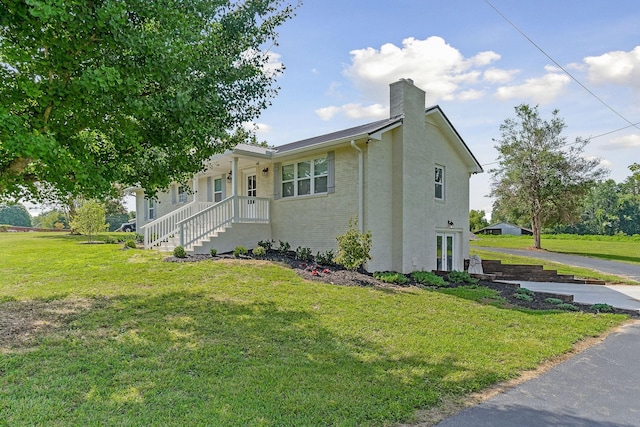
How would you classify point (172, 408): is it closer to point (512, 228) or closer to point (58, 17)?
point (58, 17)

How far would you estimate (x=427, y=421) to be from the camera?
3.86 metres

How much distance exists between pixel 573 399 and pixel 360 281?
6.58 meters

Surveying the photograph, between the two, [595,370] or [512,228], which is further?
[512,228]

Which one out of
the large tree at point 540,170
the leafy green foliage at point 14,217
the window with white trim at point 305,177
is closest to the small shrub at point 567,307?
the window with white trim at point 305,177

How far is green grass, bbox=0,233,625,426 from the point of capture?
385 centimetres

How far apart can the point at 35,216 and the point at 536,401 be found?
301 ft

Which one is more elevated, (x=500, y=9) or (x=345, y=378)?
(x=500, y=9)

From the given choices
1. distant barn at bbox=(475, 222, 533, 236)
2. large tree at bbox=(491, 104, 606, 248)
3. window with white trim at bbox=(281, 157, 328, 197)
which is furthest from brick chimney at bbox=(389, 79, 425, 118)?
distant barn at bbox=(475, 222, 533, 236)

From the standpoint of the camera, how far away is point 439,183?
52.3ft

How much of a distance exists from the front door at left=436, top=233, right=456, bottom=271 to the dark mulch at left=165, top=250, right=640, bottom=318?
2225 millimetres

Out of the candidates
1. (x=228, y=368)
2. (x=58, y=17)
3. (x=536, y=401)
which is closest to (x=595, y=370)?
(x=536, y=401)

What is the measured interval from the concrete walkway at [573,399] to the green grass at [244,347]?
366 millimetres

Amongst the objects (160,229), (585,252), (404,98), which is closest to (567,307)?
(404,98)

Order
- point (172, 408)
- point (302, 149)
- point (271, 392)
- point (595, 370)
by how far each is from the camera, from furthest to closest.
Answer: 1. point (302, 149)
2. point (595, 370)
3. point (271, 392)
4. point (172, 408)
